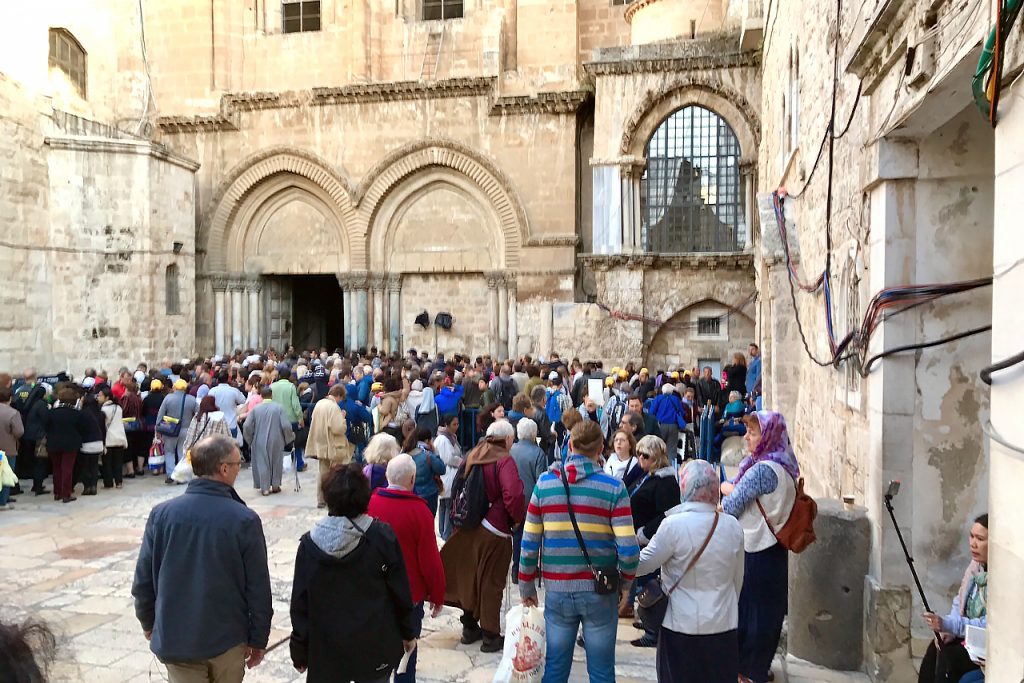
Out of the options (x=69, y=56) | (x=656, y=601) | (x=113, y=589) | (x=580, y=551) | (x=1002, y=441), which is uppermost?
(x=69, y=56)

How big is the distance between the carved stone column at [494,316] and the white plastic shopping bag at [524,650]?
16.5 metres

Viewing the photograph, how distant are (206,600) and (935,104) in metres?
4.33

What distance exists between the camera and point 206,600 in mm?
3604

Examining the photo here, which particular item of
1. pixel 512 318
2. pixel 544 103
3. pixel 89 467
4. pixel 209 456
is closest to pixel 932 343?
pixel 209 456

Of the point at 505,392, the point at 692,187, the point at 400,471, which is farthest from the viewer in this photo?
the point at 692,187

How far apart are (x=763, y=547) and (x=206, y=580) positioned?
10.2 ft

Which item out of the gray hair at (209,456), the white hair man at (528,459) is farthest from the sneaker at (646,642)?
the gray hair at (209,456)

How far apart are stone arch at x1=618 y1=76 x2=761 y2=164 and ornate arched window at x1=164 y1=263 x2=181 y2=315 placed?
11.7 m

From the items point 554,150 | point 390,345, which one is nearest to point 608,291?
point 554,150

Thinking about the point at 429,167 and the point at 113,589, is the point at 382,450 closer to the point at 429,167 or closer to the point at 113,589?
the point at 113,589

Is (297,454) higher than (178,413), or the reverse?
(178,413)

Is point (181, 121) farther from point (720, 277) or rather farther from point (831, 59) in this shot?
point (831, 59)

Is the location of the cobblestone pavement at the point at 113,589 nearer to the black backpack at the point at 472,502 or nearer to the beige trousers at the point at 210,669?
the beige trousers at the point at 210,669

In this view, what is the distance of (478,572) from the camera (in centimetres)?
571
